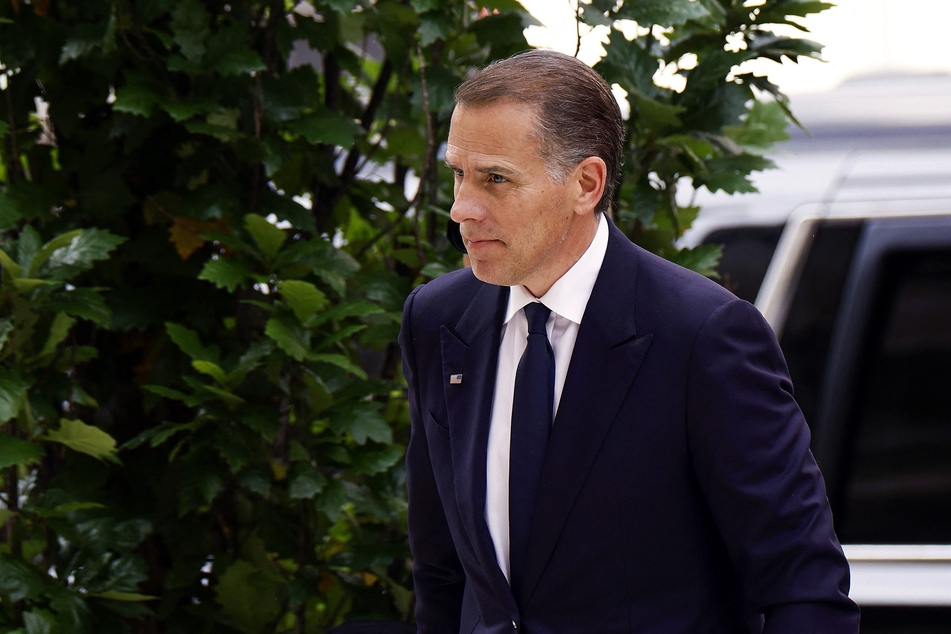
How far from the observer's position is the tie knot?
162cm

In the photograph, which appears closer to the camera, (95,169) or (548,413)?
(548,413)

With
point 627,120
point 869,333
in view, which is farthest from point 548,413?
point 869,333

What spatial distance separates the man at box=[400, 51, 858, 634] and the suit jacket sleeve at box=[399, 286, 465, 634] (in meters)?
0.19

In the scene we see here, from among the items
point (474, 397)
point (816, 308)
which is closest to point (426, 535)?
point (474, 397)

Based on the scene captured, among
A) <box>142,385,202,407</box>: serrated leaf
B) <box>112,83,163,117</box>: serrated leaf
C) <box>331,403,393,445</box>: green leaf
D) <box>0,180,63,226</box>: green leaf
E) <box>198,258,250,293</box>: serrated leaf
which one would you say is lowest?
<box>331,403,393,445</box>: green leaf

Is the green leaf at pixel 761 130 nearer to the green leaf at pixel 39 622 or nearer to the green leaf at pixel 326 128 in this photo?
the green leaf at pixel 326 128

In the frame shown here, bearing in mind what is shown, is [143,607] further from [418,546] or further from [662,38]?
[662,38]

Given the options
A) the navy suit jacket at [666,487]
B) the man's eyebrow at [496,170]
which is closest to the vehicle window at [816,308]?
the navy suit jacket at [666,487]

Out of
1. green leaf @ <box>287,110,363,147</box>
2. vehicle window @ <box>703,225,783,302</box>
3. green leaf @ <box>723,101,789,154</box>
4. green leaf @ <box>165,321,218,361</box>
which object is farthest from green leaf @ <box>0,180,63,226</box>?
vehicle window @ <box>703,225,783,302</box>

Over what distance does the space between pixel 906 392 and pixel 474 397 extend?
1.73 m

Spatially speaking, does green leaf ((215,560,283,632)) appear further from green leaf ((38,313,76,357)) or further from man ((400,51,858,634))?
man ((400,51,858,634))

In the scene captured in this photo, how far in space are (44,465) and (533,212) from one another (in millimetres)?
1586

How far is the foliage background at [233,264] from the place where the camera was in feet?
7.68

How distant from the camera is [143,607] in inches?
95.7
